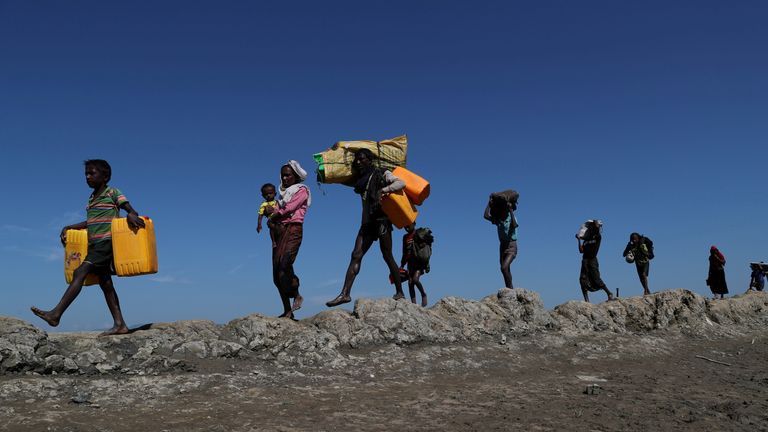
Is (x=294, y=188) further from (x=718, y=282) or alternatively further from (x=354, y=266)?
(x=718, y=282)

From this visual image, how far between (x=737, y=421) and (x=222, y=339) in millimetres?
5160

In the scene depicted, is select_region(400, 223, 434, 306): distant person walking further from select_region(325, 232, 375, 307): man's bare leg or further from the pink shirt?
the pink shirt

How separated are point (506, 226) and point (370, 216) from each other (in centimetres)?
342

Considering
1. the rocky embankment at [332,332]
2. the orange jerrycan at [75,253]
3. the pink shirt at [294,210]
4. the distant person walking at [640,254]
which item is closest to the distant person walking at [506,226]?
the rocky embankment at [332,332]

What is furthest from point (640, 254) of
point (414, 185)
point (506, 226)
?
point (414, 185)

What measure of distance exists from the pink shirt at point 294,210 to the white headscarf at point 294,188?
0.15 ft

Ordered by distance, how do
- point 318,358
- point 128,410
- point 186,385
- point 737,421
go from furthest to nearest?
point 318,358 → point 186,385 → point 737,421 → point 128,410

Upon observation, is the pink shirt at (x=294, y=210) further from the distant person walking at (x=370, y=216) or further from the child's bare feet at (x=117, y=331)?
the child's bare feet at (x=117, y=331)

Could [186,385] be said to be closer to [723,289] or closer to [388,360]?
[388,360]

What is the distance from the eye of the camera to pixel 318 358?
5.75 m

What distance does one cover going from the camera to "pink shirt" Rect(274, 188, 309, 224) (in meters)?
6.92

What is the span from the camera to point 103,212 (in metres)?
5.76

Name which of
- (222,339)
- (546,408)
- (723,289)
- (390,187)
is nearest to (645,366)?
(546,408)

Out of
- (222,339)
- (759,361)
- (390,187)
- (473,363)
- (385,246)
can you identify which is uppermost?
(390,187)
